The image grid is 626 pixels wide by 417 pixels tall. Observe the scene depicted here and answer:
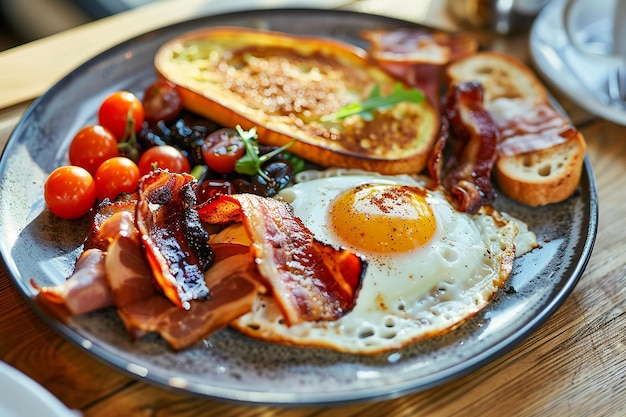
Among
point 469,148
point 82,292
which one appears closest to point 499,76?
point 469,148

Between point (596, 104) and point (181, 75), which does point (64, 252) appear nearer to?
point (181, 75)

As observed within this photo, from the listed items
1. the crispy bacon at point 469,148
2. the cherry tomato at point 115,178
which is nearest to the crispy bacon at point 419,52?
the crispy bacon at point 469,148

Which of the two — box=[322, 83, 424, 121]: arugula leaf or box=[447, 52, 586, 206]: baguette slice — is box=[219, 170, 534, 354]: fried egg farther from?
box=[322, 83, 424, 121]: arugula leaf

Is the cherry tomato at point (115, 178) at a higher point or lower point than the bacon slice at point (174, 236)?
lower

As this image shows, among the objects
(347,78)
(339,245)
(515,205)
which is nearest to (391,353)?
(339,245)

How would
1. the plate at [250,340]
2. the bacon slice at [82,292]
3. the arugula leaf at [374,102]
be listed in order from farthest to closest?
the arugula leaf at [374,102]
the bacon slice at [82,292]
the plate at [250,340]

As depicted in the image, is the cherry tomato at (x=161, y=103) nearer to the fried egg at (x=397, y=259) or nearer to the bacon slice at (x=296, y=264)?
the fried egg at (x=397, y=259)
